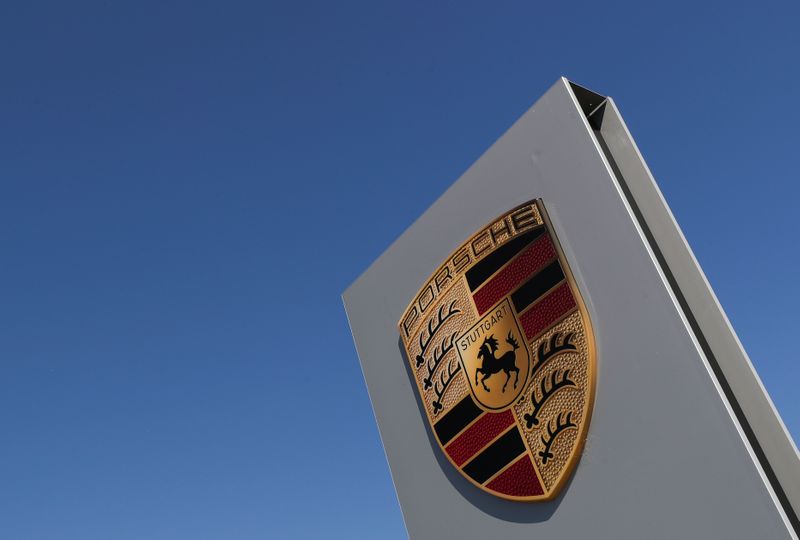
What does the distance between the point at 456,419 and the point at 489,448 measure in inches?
12.8

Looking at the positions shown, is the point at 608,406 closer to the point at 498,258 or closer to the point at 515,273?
the point at 515,273

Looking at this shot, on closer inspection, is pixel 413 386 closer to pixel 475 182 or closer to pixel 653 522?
pixel 475 182

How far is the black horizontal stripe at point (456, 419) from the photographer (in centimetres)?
384

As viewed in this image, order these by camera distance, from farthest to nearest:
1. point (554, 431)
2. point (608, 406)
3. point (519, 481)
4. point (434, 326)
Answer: point (434, 326) → point (519, 481) → point (554, 431) → point (608, 406)

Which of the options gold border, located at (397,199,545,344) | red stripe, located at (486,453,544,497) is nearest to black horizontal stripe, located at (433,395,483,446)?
red stripe, located at (486,453,544,497)

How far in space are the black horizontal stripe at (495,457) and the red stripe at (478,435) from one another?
0.04 meters

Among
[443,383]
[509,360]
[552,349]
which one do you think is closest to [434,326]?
[443,383]

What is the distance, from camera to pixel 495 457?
11.9 ft

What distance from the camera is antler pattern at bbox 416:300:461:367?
4.08 metres

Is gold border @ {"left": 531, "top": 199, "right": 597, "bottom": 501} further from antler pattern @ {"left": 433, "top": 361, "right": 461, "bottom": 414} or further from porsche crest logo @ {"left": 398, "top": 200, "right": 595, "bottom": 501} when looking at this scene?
antler pattern @ {"left": 433, "top": 361, "right": 461, "bottom": 414}

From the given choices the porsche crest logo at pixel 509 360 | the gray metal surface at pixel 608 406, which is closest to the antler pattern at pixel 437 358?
the porsche crest logo at pixel 509 360

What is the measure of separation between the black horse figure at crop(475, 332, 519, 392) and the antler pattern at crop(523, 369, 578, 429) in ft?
0.53

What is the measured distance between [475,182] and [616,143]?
900 millimetres

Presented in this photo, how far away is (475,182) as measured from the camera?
164 inches
